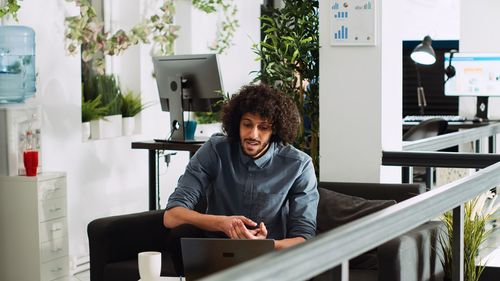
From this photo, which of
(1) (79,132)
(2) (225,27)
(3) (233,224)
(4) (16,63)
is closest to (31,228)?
(4) (16,63)

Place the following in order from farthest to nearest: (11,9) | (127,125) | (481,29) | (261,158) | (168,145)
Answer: (481,29) < (127,125) < (168,145) < (11,9) < (261,158)

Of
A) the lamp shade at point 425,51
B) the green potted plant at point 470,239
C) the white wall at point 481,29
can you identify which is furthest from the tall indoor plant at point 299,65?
the lamp shade at point 425,51

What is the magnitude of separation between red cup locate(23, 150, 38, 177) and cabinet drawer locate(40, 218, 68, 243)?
1.04ft

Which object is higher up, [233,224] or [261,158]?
[261,158]

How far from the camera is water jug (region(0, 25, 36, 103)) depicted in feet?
19.6

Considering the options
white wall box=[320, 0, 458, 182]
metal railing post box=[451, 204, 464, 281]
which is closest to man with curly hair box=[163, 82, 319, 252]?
metal railing post box=[451, 204, 464, 281]

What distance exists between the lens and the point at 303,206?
12.5ft

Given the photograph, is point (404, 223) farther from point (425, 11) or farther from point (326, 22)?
point (425, 11)

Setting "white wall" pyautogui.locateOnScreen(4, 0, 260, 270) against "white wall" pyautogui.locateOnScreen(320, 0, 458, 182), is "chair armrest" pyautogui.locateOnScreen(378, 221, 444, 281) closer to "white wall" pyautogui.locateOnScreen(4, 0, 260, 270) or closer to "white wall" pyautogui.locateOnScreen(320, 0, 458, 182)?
"white wall" pyautogui.locateOnScreen(320, 0, 458, 182)

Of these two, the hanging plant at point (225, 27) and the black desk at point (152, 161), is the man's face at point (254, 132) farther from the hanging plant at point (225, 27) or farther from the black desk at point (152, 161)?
the hanging plant at point (225, 27)

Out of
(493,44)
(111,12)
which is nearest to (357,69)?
(111,12)

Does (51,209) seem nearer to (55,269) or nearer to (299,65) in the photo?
(55,269)

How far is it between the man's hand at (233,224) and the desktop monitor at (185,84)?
319 centimetres

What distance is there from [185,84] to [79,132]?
2.71 ft
